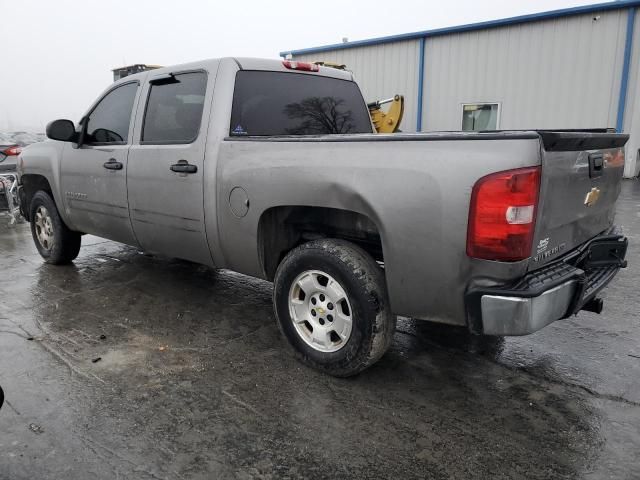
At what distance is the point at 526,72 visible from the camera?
43.7 ft

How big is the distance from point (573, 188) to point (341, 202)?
3.98 feet

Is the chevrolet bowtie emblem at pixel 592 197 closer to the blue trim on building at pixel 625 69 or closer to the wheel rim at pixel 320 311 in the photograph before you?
the wheel rim at pixel 320 311

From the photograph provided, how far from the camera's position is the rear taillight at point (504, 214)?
2.23m

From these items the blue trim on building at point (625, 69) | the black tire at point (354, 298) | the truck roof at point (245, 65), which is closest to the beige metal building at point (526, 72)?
the blue trim on building at point (625, 69)

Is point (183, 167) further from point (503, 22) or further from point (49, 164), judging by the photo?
point (503, 22)

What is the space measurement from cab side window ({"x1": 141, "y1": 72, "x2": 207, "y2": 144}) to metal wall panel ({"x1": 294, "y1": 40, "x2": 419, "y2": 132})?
12.6 meters

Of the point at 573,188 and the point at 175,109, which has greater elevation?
the point at 175,109

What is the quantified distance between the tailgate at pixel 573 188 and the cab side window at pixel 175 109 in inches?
93.4

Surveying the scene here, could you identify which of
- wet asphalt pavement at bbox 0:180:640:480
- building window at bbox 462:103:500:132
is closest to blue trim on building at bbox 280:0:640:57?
building window at bbox 462:103:500:132

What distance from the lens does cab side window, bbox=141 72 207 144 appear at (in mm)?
3713

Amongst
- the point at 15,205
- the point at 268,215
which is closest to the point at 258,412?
the point at 268,215

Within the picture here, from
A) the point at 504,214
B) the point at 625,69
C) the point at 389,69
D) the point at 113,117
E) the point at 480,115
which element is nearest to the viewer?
the point at 504,214

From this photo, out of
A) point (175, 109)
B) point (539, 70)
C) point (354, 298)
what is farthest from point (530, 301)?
point (539, 70)

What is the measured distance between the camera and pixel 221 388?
2926mm
